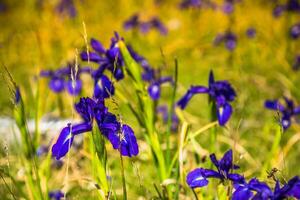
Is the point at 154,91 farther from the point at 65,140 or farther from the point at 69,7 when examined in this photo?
the point at 69,7

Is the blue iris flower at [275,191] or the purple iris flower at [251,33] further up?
the purple iris flower at [251,33]

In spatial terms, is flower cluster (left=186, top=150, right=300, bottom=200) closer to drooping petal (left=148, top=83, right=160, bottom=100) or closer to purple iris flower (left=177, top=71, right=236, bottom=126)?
purple iris flower (left=177, top=71, right=236, bottom=126)

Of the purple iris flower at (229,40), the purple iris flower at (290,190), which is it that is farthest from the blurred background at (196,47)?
the purple iris flower at (290,190)

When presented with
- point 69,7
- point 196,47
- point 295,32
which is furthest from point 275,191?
point 69,7

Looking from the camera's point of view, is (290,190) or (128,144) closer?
(290,190)

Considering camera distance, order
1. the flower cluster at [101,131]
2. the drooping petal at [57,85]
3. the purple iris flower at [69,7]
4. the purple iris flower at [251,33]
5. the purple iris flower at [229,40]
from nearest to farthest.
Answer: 1. the flower cluster at [101,131]
2. the drooping petal at [57,85]
3. the purple iris flower at [229,40]
4. the purple iris flower at [251,33]
5. the purple iris flower at [69,7]

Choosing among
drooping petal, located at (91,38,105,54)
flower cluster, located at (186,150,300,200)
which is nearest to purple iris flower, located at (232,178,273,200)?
flower cluster, located at (186,150,300,200)

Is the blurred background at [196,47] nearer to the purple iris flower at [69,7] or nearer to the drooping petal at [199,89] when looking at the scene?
the purple iris flower at [69,7]
